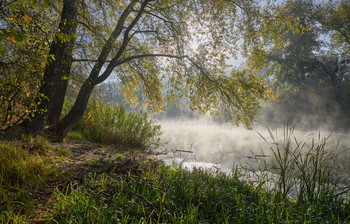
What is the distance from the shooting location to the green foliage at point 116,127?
6680mm

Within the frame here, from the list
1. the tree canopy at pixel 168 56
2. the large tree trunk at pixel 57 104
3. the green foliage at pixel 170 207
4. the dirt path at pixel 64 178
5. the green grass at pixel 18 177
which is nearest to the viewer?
the green foliage at pixel 170 207

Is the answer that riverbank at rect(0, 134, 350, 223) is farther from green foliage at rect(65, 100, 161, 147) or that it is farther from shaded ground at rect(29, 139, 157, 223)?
green foliage at rect(65, 100, 161, 147)

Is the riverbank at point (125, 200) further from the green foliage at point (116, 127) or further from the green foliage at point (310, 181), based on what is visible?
the green foliage at point (116, 127)

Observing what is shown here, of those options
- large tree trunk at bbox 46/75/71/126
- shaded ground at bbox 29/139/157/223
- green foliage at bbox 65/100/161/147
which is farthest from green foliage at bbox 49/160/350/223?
large tree trunk at bbox 46/75/71/126

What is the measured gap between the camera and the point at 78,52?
6.43 metres

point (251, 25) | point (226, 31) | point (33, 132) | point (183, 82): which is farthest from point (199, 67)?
point (33, 132)

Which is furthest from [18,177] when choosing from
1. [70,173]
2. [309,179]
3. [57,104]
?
[57,104]

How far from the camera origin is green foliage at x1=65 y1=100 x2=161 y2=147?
21.9 feet

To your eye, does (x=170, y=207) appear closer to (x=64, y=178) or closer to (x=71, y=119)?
(x=64, y=178)

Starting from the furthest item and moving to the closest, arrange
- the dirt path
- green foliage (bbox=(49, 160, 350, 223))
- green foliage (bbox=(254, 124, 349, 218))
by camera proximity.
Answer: green foliage (bbox=(254, 124, 349, 218)) < the dirt path < green foliage (bbox=(49, 160, 350, 223))

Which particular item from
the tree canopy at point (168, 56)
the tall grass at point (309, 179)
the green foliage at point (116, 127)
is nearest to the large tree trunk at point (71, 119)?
the tree canopy at point (168, 56)

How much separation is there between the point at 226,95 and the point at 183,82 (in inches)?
→ 62.8

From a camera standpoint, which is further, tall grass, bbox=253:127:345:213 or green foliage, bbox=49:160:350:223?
tall grass, bbox=253:127:345:213

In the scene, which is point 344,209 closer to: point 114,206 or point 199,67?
point 114,206
